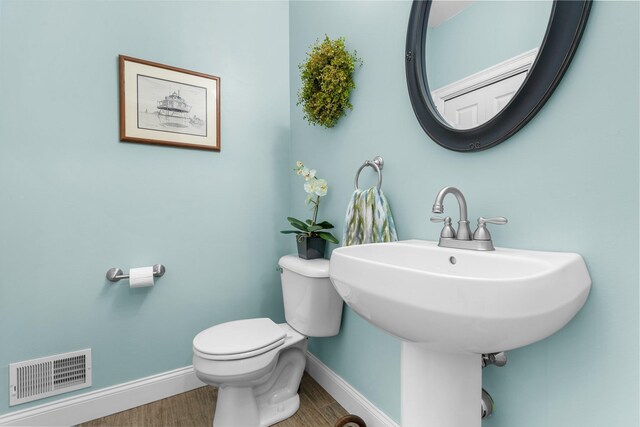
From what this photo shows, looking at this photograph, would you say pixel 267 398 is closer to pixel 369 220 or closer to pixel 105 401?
pixel 105 401

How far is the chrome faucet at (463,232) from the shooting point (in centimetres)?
79

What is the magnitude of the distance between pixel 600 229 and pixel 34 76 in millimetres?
2004

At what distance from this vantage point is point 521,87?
766mm

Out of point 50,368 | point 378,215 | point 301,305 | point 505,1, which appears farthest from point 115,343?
point 505,1

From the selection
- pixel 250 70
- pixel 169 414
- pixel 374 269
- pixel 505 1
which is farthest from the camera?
pixel 250 70

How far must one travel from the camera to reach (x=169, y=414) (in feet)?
4.75

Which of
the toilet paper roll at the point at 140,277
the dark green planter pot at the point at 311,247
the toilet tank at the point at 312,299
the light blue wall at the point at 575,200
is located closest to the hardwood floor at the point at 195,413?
the toilet tank at the point at 312,299

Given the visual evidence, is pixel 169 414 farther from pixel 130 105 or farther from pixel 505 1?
pixel 505 1

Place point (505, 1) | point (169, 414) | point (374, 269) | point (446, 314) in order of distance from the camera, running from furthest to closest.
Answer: point (169, 414), point (505, 1), point (374, 269), point (446, 314)

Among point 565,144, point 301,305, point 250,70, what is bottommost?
point 301,305

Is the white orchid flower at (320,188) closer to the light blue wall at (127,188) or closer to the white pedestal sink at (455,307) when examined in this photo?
the light blue wall at (127,188)

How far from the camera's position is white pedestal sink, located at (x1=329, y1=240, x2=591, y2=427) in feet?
1.73

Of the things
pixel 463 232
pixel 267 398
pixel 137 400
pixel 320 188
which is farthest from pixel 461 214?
pixel 137 400

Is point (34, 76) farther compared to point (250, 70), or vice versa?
point (250, 70)
